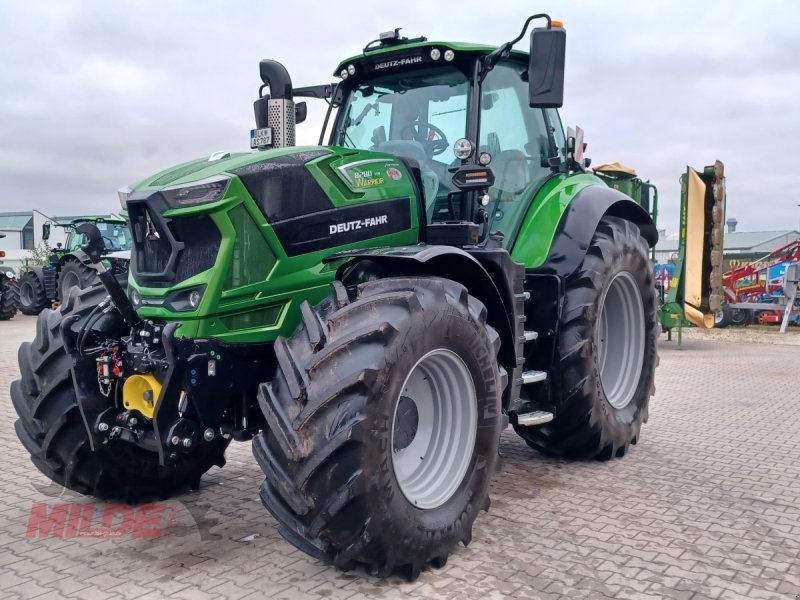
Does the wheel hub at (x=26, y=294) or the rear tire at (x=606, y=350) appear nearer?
the rear tire at (x=606, y=350)

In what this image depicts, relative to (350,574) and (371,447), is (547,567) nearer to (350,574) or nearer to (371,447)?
(350,574)

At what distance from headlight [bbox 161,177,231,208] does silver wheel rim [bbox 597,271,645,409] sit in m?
3.41

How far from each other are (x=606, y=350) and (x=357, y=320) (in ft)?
10.9

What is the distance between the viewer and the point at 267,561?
11.3ft

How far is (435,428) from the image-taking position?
12.0 feet

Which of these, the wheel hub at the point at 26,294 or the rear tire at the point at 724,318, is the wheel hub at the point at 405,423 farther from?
the wheel hub at the point at 26,294

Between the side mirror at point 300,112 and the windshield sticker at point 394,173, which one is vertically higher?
the side mirror at point 300,112

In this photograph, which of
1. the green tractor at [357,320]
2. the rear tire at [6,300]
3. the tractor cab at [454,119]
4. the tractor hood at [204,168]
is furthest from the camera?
the rear tire at [6,300]

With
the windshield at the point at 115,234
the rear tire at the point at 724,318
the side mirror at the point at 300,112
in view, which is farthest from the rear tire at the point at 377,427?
the rear tire at the point at 724,318

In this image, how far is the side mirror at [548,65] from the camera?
3934 millimetres

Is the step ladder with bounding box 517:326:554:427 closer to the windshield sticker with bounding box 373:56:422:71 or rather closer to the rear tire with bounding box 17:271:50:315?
the windshield sticker with bounding box 373:56:422:71

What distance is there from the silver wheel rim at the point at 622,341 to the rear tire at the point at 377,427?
7.87ft

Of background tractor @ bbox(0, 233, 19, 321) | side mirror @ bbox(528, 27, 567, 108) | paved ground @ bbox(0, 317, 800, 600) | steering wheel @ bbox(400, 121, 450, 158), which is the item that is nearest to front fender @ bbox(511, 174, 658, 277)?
steering wheel @ bbox(400, 121, 450, 158)

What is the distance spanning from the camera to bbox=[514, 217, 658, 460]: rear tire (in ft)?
15.4
